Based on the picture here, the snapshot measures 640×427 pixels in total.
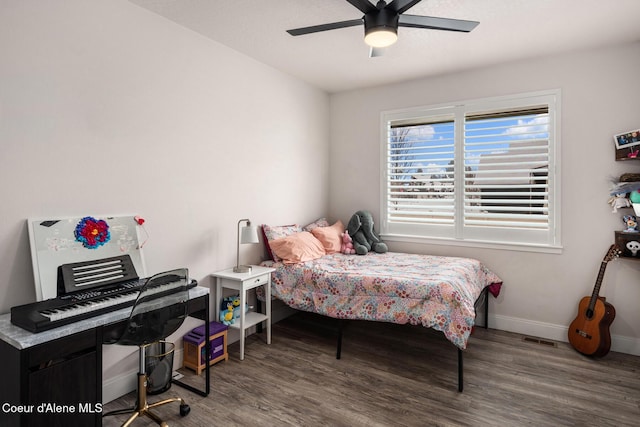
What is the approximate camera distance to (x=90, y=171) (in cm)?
230

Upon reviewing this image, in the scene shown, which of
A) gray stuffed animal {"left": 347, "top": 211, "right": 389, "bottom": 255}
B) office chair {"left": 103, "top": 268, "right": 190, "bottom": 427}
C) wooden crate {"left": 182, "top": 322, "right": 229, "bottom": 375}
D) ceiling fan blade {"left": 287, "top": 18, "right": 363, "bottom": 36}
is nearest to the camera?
office chair {"left": 103, "top": 268, "right": 190, "bottom": 427}

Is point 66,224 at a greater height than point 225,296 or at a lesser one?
greater

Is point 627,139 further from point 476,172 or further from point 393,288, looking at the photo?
point 393,288

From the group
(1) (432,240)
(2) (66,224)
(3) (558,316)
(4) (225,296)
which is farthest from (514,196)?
(2) (66,224)

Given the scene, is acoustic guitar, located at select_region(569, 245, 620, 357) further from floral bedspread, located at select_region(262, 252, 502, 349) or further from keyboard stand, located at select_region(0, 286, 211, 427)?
keyboard stand, located at select_region(0, 286, 211, 427)

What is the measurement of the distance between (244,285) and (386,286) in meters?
1.17

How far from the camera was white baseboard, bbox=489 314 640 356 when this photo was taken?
3.12m

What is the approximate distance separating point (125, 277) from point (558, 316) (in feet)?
12.3

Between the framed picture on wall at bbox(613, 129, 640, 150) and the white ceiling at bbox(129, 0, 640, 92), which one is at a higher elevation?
the white ceiling at bbox(129, 0, 640, 92)

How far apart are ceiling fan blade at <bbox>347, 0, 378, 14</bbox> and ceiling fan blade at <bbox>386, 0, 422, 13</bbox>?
0.10 m

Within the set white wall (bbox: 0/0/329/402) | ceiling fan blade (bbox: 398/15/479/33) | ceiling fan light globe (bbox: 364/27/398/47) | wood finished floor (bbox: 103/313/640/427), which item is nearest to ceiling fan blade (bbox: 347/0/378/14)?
ceiling fan light globe (bbox: 364/27/398/47)

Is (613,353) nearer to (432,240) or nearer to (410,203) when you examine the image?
(432,240)

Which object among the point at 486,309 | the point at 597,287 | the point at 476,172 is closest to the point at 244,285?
the point at 486,309

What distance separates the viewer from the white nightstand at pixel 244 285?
297 centimetres
